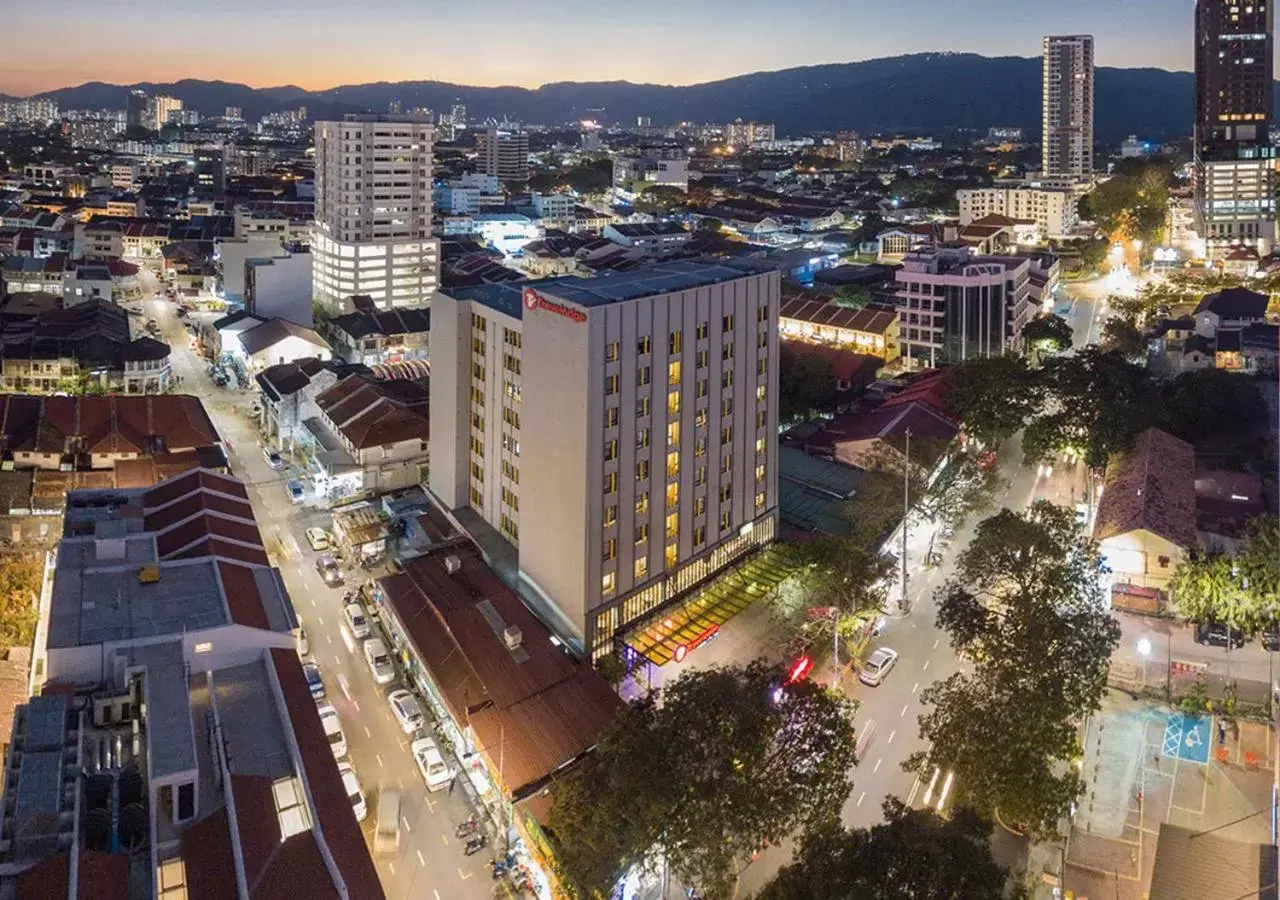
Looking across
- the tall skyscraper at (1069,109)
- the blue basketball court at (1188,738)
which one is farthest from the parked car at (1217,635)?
the tall skyscraper at (1069,109)

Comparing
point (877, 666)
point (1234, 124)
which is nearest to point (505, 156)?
point (1234, 124)

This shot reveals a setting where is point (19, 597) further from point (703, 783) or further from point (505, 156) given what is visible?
point (505, 156)

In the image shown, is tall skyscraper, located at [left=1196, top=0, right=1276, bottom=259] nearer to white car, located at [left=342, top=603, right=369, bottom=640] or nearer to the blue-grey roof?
the blue-grey roof

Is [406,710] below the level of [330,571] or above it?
below

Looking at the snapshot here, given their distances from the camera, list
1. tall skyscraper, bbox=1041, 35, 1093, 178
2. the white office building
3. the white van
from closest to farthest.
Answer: the white van → the white office building → tall skyscraper, bbox=1041, 35, 1093, 178

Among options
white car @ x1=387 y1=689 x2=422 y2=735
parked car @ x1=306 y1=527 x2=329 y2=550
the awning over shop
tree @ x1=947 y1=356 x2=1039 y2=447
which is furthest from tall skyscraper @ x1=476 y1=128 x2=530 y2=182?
white car @ x1=387 y1=689 x2=422 y2=735

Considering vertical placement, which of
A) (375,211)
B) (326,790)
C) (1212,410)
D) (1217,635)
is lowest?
(326,790)

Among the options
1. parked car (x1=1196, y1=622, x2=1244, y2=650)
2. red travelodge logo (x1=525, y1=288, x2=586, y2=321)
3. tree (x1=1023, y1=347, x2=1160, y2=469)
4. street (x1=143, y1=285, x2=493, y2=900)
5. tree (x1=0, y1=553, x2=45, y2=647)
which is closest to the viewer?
street (x1=143, y1=285, x2=493, y2=900)

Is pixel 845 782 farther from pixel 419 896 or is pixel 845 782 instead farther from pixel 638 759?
pixel 419 896
